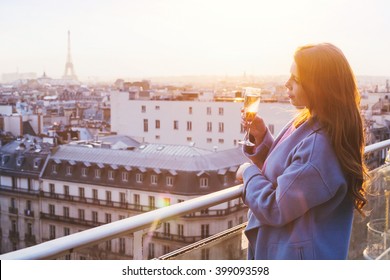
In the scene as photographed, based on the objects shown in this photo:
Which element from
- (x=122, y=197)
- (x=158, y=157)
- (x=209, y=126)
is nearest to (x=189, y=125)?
(x=209, y=126)

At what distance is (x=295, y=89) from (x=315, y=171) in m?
0.16

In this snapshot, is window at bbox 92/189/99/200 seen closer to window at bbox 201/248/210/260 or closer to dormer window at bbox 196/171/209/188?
dormer window at bbox 196/171/209/188

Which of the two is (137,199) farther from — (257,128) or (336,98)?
(336,98)

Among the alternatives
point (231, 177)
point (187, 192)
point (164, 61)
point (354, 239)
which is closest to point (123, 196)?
point (187, 192)

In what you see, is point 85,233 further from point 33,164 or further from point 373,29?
point 33,164

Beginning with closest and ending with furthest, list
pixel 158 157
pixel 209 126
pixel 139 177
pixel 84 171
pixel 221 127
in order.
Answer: pixel 139 177
pixel 158 157
pixel 84 171
pixel 221 127
pixel 209 126

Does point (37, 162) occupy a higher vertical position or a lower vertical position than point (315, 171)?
lower

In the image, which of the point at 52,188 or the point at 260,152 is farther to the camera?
the point at 52,188

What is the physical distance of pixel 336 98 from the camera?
3.20ft

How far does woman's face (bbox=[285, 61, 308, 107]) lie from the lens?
101 cm

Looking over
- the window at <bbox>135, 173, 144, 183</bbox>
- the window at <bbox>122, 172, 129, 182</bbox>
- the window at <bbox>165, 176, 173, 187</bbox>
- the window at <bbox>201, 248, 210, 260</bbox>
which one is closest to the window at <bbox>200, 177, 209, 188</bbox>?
the window at <bbox>165, 176, 173, 187</bbox>

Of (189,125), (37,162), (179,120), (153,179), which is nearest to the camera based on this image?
(153,179)

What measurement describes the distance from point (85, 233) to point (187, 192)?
11386mm
